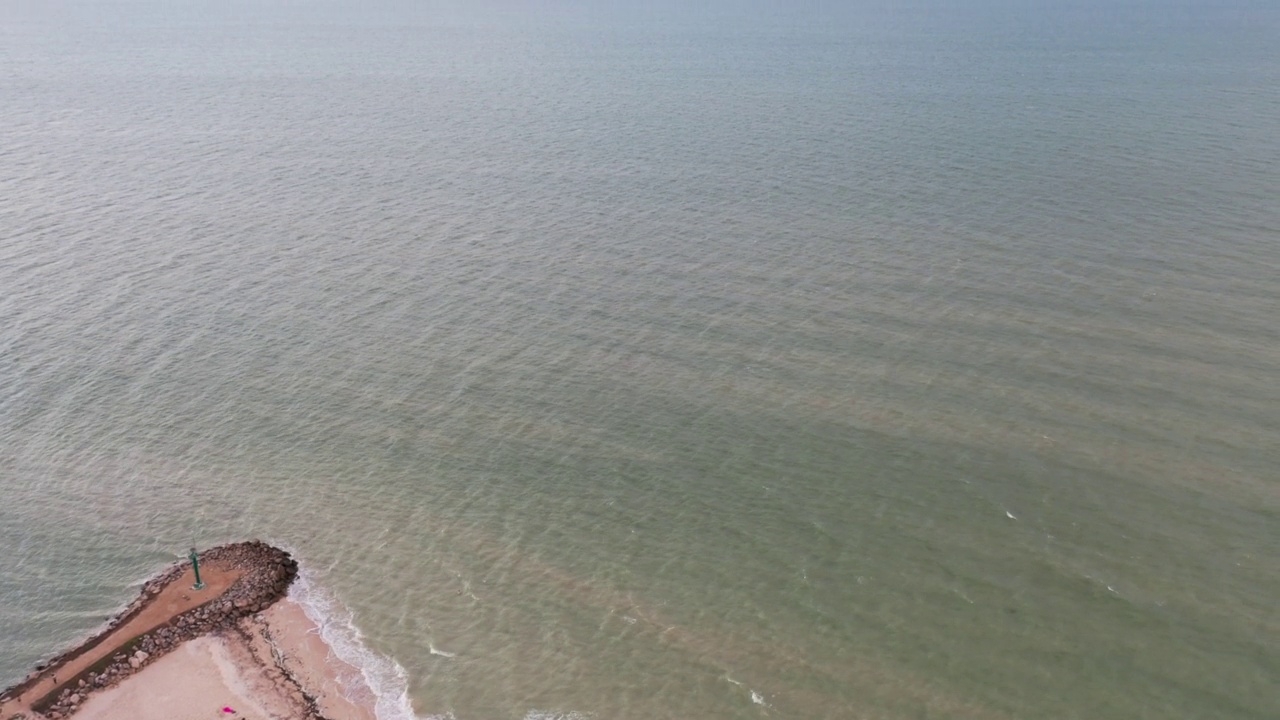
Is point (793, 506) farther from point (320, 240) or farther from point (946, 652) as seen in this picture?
point (320, 240)

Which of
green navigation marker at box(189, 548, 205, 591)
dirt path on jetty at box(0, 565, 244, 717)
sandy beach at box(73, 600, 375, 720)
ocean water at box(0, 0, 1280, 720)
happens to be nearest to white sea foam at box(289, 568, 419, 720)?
ocean water at box(0, 0, 1280, 720)

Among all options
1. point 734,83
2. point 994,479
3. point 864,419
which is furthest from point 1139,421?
point 734,83

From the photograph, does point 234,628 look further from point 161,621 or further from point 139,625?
point 139,625

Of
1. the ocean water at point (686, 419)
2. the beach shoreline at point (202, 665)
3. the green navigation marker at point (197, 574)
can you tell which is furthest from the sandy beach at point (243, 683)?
the green navigation marker at point (197, 574)

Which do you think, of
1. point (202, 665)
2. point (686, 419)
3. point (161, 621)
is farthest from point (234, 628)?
point (686, 419)

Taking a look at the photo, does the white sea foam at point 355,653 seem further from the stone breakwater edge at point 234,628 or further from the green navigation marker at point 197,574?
the green navigation marker at point 197,574

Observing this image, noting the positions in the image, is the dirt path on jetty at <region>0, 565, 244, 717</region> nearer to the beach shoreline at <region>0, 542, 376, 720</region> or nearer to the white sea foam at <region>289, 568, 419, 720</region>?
the beach shoreline at <region>0, 542, 376, 720</region>
